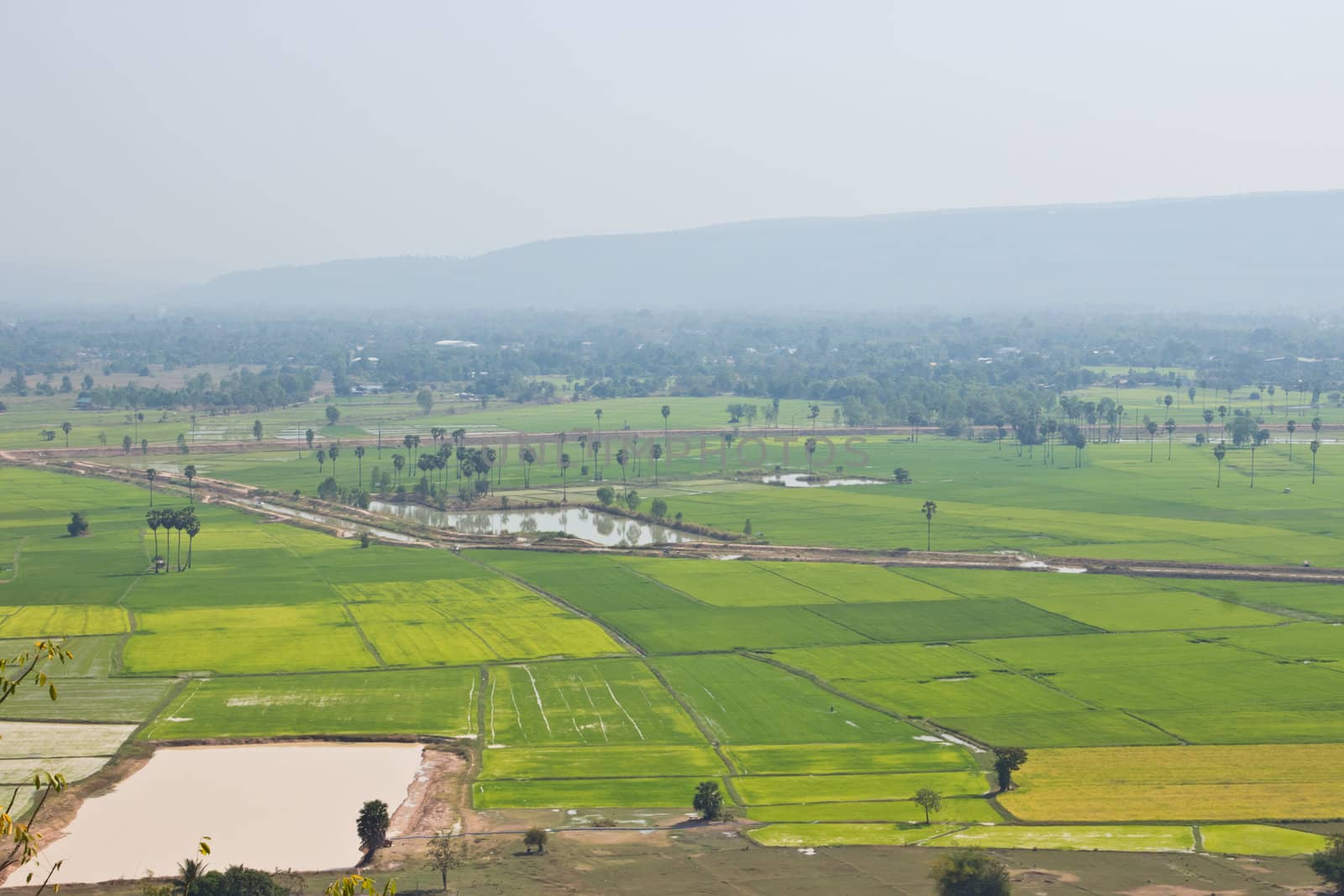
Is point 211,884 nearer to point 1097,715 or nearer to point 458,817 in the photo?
point 458,817

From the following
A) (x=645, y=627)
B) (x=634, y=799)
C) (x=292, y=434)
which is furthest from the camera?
(x=292, y=434)

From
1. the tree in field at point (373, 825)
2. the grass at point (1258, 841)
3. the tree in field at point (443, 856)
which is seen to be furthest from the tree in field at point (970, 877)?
the tree in field at point (373, 825)

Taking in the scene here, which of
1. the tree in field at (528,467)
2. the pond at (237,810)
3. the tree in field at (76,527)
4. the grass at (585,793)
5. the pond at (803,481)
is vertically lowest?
the pond at (237,810)

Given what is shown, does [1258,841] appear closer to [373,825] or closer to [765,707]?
[765,707]

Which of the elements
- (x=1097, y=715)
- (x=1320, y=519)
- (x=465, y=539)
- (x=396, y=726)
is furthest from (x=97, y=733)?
(x=1320, y=519)

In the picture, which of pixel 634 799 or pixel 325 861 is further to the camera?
pixel 634 799

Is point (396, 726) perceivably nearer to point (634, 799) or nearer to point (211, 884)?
point (634, 799)

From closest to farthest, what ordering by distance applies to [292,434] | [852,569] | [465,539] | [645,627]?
[645,627] < [852,569] < [465,539] < [292,434]

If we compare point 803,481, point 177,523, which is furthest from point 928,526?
point 177,523

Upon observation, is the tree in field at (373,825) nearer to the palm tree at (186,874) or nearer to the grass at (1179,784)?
the palm tree at (186,874)
